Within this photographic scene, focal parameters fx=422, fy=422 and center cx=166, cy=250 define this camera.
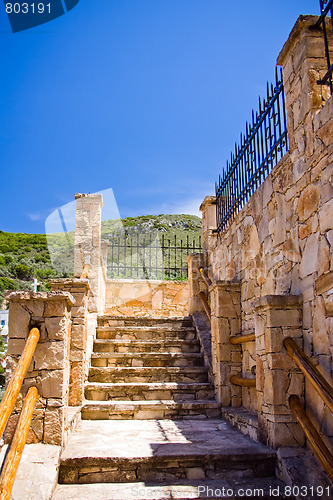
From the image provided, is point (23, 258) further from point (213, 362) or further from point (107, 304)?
point (213, 362)

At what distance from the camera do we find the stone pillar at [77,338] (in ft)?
17.1

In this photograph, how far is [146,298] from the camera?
10.3m

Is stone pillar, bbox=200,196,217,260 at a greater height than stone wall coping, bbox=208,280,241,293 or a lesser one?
greater

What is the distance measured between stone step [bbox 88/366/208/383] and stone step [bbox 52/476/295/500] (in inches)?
99.7

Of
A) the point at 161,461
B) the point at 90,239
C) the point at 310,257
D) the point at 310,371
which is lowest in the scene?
the point at 161,461

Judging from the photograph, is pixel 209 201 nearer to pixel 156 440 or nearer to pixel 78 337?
pixel 78 337

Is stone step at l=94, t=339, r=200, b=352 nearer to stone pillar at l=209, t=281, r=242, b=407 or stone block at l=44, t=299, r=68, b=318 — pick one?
stone pillar at l=209, t=281, r=242, b=407

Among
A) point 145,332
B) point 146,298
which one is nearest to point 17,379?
point 145,332

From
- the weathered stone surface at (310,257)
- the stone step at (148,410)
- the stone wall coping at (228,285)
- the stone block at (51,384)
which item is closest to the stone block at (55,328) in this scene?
the stone block at (51,384)

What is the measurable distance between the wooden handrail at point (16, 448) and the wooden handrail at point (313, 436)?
82.1 inches

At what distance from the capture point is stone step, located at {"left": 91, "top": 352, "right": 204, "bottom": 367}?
6.33 meters

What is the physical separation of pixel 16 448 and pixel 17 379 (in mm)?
461

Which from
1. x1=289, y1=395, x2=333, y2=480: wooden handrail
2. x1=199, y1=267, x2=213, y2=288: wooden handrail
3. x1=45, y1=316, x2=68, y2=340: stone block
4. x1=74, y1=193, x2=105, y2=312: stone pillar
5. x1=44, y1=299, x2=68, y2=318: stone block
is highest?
x1=74, y1=193, x2=105, y2=312: stone pillar

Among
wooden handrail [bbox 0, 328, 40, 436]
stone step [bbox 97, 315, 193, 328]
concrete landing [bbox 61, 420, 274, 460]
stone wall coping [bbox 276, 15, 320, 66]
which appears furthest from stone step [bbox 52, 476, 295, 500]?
stone step [bbox 97, 315, 193, 328]
